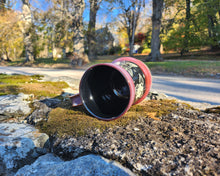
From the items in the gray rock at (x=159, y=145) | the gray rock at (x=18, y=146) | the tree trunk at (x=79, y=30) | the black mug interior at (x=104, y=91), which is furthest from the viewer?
the tree trunk at (x=79, y=30)

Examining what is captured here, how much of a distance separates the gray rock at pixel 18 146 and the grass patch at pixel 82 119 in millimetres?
216

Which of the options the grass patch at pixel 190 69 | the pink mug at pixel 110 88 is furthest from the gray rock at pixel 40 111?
the grass patch at pixel 190 69

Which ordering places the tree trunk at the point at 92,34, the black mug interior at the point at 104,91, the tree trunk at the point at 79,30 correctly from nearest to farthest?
the black mug interior at the point at 104,91, the tree trunk at the point at 79,30, the tree trunk at the point at 92,34

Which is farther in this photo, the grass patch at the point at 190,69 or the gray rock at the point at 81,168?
the grass patch at the point at 190,69

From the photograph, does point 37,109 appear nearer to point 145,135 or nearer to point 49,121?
point 49,121

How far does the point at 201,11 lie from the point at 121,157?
16011 mm

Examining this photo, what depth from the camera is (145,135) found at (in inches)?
81.3

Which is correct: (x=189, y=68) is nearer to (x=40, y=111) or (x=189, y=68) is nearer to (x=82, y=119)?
(x=82, y=119)

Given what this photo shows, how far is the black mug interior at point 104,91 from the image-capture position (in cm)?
282

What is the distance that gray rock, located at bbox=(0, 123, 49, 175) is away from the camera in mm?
1849

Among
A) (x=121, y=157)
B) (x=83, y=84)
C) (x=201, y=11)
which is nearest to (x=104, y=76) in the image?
(x=83, y=84)

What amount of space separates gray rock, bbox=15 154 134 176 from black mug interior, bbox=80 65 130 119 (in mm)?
1058

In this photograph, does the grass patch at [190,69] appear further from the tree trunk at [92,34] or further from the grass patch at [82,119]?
the tree trunk at [92,34]

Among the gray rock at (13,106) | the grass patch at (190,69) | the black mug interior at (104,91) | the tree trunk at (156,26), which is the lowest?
the gray rock at (13,106)
